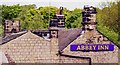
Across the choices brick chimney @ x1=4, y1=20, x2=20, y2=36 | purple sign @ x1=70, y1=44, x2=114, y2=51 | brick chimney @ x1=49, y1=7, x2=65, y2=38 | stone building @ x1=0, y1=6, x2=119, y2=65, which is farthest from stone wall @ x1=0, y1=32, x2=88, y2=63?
brick chimney @ x1=4, y1=20, x2=20, y2=36

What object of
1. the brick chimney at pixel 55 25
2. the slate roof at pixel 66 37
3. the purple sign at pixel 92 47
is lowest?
the purple sign at pixel 92 47

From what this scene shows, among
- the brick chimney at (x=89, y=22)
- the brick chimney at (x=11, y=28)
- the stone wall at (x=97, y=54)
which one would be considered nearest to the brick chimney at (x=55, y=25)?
the stone wall at (x=97, y=54)

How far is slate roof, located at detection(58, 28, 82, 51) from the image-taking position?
22.6 ft

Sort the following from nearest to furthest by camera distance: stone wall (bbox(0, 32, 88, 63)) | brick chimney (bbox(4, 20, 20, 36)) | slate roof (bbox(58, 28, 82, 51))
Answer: stone wall (bbox(0, 32, 88, 63)), slate roof (bbox(58, 28, 82, 51)), brick chimney (bbox(4, 20, 20, 36))

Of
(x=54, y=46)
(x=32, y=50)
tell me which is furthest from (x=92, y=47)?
(x=32, y=50)

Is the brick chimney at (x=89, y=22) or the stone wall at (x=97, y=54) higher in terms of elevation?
the brick chimney at (x=89, y=22)

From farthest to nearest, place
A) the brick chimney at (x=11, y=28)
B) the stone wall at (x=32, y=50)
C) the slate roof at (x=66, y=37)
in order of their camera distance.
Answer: the brick chimney at (x=11, y=28), the slate roof at (x=66, y=37), the stone wall at (x=32, y=50)

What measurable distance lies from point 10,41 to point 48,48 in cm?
77

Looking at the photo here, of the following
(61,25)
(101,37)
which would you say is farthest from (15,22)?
(101,37)

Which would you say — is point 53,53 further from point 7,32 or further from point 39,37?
point 7,32

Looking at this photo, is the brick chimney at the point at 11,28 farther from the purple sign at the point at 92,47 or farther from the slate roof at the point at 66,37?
Answer: the purple sign at the point at 92,47

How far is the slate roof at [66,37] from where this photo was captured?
689 centimetres

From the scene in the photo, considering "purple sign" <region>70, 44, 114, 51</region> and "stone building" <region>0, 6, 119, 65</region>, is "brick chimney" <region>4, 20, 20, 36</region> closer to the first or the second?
"stone building" <region>0, 6, 119, 65</region>

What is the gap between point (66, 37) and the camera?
23.9ft
